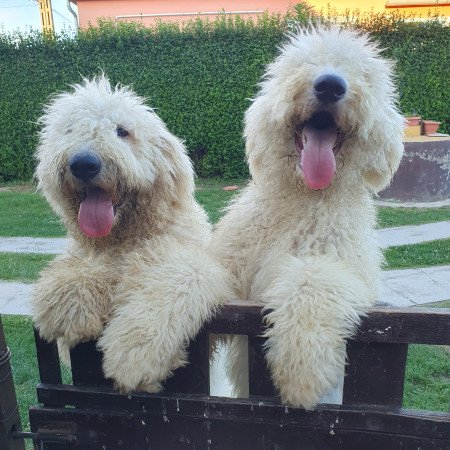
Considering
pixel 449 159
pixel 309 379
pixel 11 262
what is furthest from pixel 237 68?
pixel 309 379

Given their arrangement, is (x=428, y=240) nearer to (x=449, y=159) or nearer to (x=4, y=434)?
(x=449, y=159)

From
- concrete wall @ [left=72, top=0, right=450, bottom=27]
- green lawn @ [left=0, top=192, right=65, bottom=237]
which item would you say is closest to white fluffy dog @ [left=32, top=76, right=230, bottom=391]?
green lawn @ [left=0, top=192, right=65, bottom=237]

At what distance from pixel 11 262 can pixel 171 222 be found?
4.58 meters

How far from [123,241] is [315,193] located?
83cm

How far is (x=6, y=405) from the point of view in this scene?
72.5 inches

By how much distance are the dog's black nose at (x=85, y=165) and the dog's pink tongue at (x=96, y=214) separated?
3.6 inches

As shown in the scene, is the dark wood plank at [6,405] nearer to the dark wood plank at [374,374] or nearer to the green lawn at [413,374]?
the dark wood plank at [374,374]

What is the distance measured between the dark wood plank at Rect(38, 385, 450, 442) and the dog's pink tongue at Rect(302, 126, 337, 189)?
31.5 inches

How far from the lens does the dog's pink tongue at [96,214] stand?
207cm

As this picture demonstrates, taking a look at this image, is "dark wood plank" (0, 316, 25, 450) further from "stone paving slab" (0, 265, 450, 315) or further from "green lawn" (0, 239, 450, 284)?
"green lawn" (0, 239, 450, 284)

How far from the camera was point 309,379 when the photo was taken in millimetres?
1583

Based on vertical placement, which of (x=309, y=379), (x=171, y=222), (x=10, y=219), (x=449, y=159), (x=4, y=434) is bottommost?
(x=10, y=219)

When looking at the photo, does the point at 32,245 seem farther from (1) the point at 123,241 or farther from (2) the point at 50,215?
(1) the point at 123,241

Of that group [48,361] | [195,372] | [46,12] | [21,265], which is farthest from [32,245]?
[46,12]
